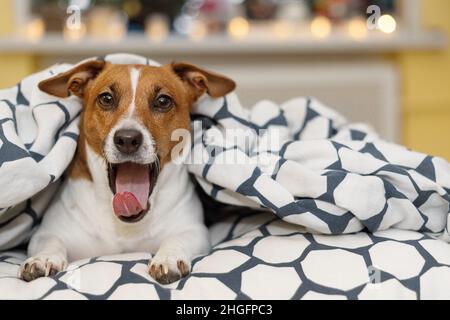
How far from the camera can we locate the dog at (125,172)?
1.34m

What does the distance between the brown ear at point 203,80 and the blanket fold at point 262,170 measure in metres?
0.04

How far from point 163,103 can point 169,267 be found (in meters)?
0.45

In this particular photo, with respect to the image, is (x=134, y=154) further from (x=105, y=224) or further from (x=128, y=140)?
(x=105, y=224)

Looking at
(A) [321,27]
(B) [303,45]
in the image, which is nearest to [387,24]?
(A) [321,27]

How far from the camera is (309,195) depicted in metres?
1.32

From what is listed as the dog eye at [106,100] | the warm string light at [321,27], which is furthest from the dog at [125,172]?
the warm string light at [321,27]

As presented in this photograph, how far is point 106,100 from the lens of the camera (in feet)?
4.67

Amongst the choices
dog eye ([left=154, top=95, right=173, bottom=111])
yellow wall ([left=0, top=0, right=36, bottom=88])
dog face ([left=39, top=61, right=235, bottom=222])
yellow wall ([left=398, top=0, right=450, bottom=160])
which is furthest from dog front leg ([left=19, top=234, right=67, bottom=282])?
yellow wall ([left=398, top=0, right=450, bottom=160])

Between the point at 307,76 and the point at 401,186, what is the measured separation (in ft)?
6.03

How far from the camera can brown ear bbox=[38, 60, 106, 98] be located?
145cm

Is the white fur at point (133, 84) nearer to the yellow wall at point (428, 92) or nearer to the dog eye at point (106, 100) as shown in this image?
the dog eye at point (106, 100)

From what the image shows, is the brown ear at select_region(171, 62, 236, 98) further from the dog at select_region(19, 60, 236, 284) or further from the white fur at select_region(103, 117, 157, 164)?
the white fur at select_region(103, 117, 157, 164)
